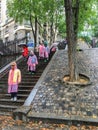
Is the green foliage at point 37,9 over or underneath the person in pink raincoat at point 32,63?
over

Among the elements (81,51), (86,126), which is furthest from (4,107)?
(81,51)

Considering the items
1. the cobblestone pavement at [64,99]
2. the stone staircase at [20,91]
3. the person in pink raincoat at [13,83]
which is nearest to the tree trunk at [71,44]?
the cobblestone pavement at [64,99]

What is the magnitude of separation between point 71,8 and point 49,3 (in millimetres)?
12283

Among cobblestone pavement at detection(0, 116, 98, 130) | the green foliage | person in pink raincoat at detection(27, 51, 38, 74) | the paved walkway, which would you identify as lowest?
cobblestone pavement at detection(0, 116, 98, 130)

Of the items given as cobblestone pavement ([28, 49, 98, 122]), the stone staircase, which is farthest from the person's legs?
cobblestone pavement ([28, 49, 98, 122])

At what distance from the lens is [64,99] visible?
37.6ft

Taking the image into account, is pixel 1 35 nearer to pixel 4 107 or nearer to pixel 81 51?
pixel 81 51

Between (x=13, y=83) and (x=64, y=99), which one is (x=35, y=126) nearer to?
(x=64, y=99)

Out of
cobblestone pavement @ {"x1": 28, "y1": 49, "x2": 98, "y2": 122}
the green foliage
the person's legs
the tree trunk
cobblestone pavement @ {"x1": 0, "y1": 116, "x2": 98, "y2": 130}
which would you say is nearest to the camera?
cobblestone pavement @ {"x1": 0, "y1": 116, "x2": 98, "y2": 130}

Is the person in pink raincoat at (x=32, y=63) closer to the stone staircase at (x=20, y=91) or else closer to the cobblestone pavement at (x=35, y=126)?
the stone staircase at (x=20, y=91)

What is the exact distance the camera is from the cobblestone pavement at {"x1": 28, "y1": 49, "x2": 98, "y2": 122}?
Result: 10.5m

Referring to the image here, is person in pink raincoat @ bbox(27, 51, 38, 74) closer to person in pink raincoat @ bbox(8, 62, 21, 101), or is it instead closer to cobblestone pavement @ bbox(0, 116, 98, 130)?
person in pink raincoat @ bbox(8, 62, 21, 101)

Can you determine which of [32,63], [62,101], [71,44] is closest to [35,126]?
[62,101]

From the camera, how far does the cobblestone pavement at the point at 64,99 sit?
10.5 metres
